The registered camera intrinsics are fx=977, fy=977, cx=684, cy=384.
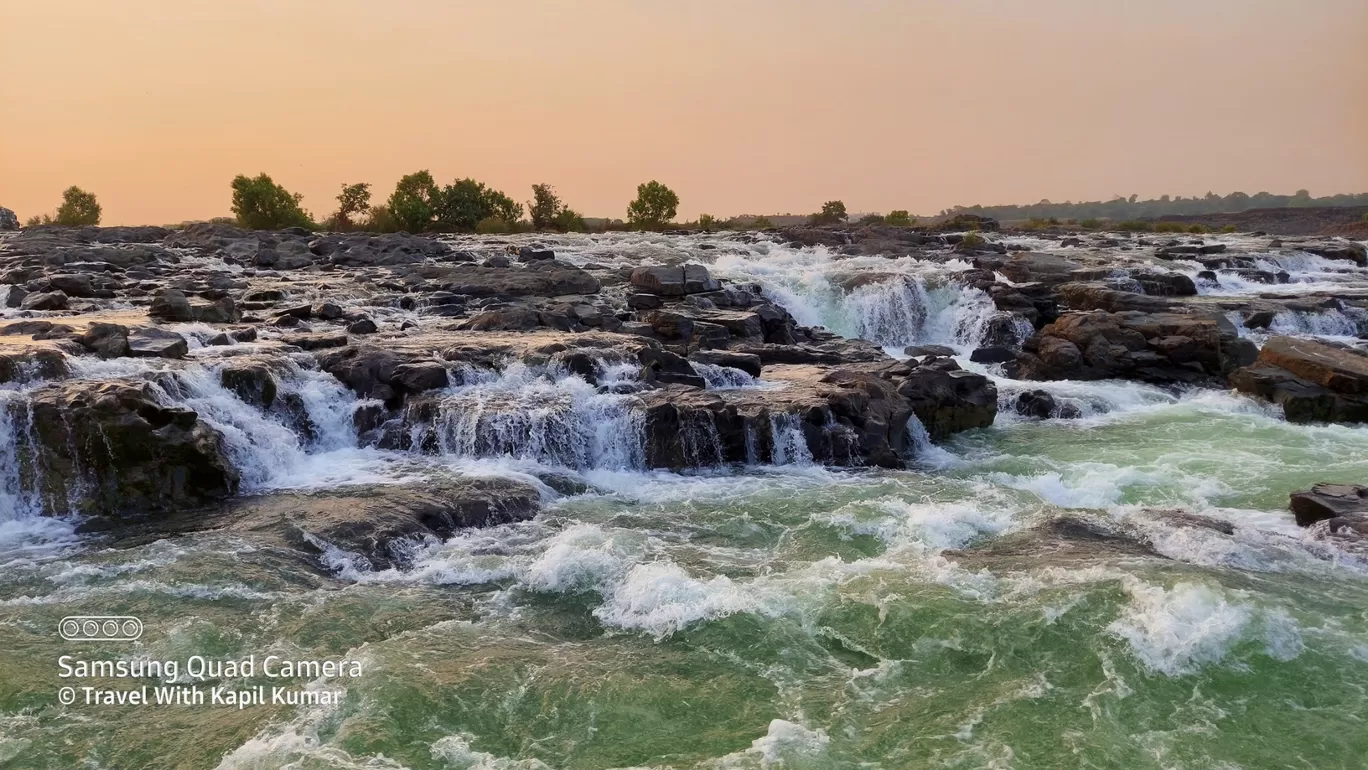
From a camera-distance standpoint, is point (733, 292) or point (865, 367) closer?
point (865, 367)

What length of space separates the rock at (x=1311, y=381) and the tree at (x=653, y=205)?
5429 cm

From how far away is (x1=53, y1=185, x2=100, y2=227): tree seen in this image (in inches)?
2889

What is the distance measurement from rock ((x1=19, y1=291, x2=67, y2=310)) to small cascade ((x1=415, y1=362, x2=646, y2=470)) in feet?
36.0

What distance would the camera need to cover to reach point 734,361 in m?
17.5

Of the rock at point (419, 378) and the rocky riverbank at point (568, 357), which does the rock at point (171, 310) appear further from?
the rock at point (419, 378)

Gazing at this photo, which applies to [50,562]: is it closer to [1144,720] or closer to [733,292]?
[1144,720]

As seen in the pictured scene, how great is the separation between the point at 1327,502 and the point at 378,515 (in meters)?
10.5

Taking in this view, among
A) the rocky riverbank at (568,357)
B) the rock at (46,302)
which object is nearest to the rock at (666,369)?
the rocky riverbank at (568,357)

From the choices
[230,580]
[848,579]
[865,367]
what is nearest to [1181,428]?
[865,367]

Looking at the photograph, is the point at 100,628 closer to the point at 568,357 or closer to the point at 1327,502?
the point at 568,357

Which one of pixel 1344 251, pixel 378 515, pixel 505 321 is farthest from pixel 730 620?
pixel 1344 251

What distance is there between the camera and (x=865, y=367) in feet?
59.0

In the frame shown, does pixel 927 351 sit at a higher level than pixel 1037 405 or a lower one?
higher

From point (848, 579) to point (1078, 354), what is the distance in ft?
44.4
